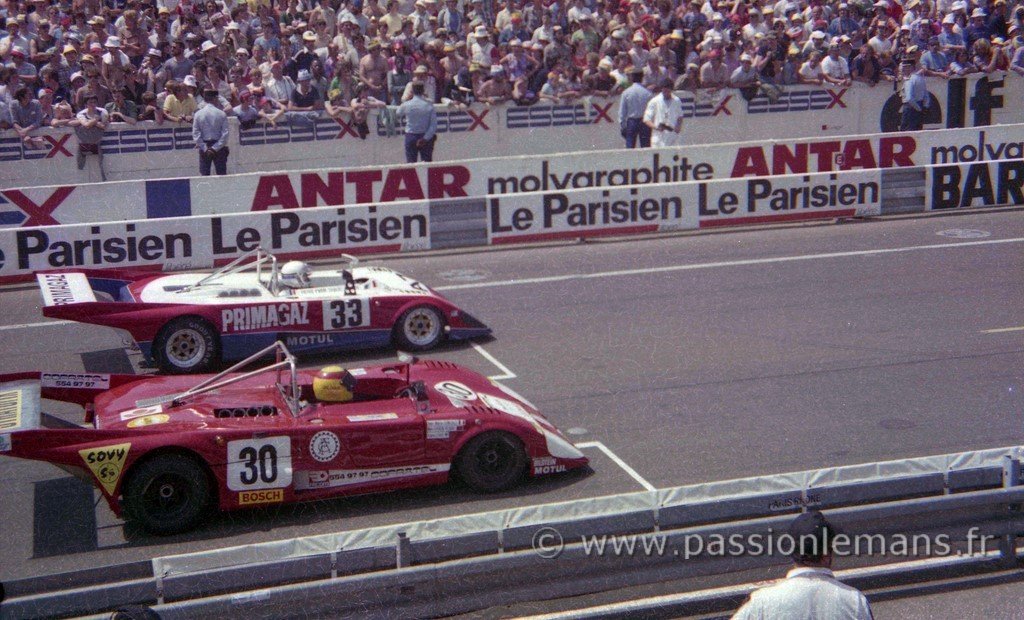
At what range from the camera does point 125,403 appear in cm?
975

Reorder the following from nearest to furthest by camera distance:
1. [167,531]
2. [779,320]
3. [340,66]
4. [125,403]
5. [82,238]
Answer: [167,531] < [125,403] < [779,320] < [82,238] < [340,66]

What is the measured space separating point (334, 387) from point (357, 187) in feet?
35.6

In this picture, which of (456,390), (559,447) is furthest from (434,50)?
(559,447)

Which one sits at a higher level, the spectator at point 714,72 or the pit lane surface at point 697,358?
the spectator at point 714,72

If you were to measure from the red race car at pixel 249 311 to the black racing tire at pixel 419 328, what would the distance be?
1 cm

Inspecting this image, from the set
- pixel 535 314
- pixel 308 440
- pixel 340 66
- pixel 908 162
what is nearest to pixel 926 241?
pixel 908 162

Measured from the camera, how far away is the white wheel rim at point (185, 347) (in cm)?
1268

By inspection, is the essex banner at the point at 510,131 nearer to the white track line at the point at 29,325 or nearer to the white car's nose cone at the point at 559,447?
the white track line at the point at 29,325

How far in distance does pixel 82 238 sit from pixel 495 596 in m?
11.4

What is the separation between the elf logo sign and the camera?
27.0 m

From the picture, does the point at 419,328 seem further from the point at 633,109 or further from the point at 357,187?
the point at 633,109

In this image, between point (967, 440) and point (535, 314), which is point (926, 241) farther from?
point (967, 440)

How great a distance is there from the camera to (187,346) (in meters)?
12.8

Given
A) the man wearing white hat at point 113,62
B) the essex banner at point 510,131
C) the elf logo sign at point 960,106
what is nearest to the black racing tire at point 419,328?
the essex banner at point 510,131
